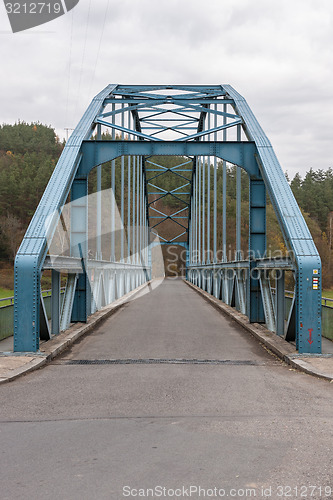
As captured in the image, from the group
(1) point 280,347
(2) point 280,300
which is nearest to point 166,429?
(1) point 280,347

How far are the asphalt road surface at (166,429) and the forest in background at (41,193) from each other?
40132mm

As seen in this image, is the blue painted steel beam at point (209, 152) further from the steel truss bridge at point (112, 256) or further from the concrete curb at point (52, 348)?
the concrete curb at point (52, 348)

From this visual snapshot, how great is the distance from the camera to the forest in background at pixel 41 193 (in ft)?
217

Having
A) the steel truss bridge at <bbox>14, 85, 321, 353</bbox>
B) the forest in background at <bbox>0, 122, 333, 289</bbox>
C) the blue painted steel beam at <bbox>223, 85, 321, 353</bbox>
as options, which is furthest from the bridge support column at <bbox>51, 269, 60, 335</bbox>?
the forest in background at <bbox>0, 122, 333, 289</bbox>

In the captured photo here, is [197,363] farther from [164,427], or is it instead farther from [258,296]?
[258,296]

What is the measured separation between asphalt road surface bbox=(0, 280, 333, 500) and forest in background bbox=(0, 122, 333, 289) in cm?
4013

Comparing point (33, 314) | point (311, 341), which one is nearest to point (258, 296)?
point (311, 341)

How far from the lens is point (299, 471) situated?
4.03 meters

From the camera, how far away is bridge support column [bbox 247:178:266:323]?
528 inches

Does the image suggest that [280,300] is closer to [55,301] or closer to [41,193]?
[55,301]

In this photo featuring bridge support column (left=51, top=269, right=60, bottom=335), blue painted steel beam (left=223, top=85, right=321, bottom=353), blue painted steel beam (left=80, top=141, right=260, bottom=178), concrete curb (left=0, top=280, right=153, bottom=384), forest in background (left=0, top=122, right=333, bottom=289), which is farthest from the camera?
forest in background (left=0, top=122, right=333, bottom=289)

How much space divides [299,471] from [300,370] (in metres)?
4.36

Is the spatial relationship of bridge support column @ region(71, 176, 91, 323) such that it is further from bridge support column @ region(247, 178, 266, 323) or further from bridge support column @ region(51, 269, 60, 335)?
bridge support column @ region(247, 178, 266, 323)

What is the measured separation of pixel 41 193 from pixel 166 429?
2784 inches
